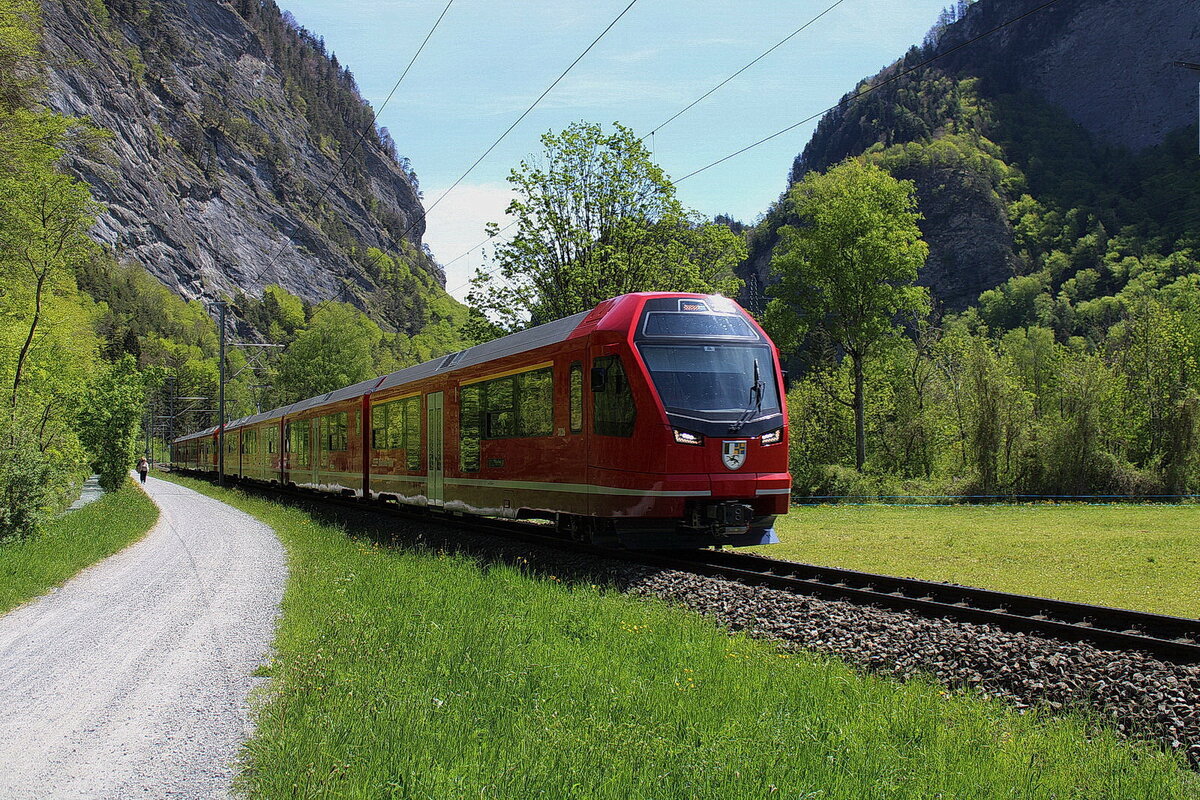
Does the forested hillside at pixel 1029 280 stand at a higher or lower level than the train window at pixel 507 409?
higher

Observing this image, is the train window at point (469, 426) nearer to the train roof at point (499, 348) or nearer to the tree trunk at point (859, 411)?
the train roof at point (499, 348)

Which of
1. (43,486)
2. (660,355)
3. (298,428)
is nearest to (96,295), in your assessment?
(298,428)

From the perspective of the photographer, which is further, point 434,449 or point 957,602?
point 434,449

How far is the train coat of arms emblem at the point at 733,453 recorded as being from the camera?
40.8 feet

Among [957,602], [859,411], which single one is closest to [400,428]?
[957,602]

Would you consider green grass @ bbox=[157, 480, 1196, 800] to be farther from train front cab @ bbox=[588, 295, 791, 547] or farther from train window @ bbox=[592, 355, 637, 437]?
train window @ bbox=[592, 355, 637, 437]

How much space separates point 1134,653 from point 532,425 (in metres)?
9.19

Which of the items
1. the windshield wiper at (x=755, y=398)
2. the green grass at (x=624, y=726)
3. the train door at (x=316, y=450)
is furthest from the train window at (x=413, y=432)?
the green grass at (x=624, y=726)

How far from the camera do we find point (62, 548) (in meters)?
16.1

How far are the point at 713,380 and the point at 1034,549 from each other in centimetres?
790

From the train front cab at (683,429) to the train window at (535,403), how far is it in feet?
4.35

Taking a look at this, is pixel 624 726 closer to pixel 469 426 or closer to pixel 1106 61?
pixel 469 426

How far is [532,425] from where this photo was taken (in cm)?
1470

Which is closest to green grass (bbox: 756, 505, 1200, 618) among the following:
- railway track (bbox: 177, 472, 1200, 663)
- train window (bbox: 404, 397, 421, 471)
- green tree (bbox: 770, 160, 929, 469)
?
railway track (bbox: 177, 472, 1200, 663)
